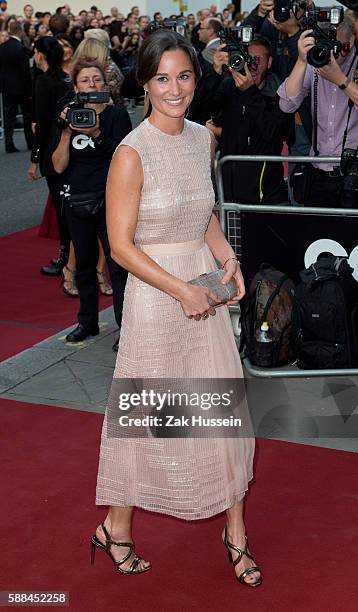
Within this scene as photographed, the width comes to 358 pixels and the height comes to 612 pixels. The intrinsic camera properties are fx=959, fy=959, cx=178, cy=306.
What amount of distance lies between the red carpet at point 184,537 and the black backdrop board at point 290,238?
43.5 inches

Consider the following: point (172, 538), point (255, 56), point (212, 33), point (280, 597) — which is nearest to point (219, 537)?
point (172, 538)

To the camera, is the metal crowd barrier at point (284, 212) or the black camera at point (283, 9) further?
the black camera at point (283, 9)

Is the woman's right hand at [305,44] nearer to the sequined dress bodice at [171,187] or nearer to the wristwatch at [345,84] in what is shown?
the wristwatch at [345,84]

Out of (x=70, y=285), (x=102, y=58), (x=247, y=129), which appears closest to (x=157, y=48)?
(x=247, y=129)

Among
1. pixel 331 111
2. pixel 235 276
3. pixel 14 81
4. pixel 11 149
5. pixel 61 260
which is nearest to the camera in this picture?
pixel 235 276

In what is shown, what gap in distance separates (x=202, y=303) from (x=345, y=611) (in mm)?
1285

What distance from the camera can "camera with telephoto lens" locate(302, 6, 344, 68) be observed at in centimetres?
568

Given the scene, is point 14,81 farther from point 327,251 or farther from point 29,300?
point 327,251

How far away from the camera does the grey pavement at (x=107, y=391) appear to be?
209 inches

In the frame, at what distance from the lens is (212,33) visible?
11.1 meters

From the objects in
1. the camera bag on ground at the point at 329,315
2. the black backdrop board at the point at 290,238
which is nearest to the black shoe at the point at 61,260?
the black backdrop board at the point at 290,238

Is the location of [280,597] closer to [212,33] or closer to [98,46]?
[98,46]

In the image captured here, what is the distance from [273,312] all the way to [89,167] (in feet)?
6.28

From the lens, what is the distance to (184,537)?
4238 millimetres
